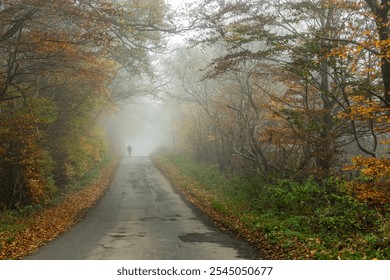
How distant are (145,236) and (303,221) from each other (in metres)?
4.52

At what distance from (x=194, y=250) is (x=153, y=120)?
62.4 m

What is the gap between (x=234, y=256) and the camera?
819cm

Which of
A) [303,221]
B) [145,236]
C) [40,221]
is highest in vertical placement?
[303,221]

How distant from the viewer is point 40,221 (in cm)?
1215

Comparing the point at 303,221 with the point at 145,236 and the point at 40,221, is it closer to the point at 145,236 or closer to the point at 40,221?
the point at 145,236

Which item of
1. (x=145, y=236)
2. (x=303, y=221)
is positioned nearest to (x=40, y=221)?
(x=145, y=236)

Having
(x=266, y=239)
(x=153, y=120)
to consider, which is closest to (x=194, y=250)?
(x=266, y=239)

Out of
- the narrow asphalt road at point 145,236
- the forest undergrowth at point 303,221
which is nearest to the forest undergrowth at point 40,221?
the narrow asphalt road at point 145,236

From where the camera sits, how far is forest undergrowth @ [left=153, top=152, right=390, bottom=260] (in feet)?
25.4

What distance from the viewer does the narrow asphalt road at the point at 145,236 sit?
841 centimetres

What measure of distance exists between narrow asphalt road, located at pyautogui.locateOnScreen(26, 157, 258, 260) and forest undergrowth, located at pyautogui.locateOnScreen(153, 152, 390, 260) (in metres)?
0.64

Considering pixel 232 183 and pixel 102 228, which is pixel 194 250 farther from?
pixel 232 183

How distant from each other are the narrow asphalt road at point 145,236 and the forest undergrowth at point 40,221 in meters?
0.38

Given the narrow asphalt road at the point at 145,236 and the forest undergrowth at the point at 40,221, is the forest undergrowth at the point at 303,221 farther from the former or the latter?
the forest undergrowth at the point at 40,221
